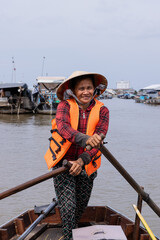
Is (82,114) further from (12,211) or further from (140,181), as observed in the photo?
(140,181)

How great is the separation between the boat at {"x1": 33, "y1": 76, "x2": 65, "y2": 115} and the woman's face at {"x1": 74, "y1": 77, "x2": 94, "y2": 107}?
1900 cm

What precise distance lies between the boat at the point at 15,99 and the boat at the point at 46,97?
1.21 meters

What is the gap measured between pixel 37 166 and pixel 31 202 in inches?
98.3

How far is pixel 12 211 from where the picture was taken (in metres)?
5.39

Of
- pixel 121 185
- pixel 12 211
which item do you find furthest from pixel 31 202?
pixel 121 185

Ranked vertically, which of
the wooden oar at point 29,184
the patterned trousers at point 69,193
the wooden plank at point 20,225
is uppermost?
the wooden oar at point 29,184

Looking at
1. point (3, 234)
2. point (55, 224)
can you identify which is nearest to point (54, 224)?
point (55, 224)

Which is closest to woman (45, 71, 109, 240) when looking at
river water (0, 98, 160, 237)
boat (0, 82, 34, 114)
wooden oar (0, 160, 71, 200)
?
wooden oar (0, 160, 71, 200)

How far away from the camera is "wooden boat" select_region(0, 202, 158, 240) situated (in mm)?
3129

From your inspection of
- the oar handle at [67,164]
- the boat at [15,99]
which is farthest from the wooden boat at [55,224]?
the boat at [15,99]

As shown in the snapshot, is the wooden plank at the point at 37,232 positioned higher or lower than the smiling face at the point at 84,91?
lower

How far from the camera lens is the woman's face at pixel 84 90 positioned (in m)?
2.69

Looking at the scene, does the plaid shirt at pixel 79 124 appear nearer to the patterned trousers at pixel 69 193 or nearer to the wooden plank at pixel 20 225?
the patterned trousers at pixel 69 193

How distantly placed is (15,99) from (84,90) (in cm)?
2297
